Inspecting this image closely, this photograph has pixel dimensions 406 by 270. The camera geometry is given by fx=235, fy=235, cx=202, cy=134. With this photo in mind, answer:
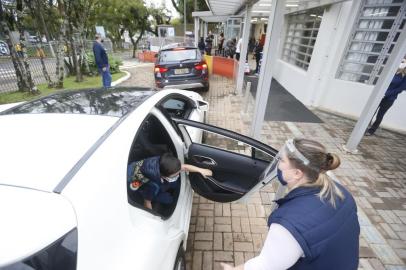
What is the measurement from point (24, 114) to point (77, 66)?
10461mm

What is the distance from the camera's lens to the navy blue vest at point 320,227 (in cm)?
111

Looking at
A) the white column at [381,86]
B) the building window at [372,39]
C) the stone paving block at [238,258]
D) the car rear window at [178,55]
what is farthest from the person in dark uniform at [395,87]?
the car rear window at [178,55]

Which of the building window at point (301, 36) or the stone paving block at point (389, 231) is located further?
the building window at point (301, 36)

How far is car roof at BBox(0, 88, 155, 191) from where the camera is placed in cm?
106

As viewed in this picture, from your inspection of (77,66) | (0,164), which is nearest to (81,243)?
(0,164)

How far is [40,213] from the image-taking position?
90 cm

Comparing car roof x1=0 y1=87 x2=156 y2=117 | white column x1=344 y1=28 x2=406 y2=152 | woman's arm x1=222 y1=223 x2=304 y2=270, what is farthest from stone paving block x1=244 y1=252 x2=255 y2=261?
white column x1=344 y1=28 x2=406 y2=152

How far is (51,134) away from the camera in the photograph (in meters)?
1.35

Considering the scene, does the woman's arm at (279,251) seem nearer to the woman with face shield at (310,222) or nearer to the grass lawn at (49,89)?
the woman with face shield at (310,222)

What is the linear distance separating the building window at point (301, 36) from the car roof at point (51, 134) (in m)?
7.59

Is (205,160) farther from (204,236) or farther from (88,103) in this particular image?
(88,103)

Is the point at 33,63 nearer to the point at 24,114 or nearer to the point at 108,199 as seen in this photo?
the point at 24,114

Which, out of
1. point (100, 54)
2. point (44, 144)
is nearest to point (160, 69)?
point (100, 54)

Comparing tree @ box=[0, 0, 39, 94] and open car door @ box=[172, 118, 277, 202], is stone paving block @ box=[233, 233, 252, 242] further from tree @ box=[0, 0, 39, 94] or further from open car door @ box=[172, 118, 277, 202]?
tree @ box=[0, 0, 39, 94]
